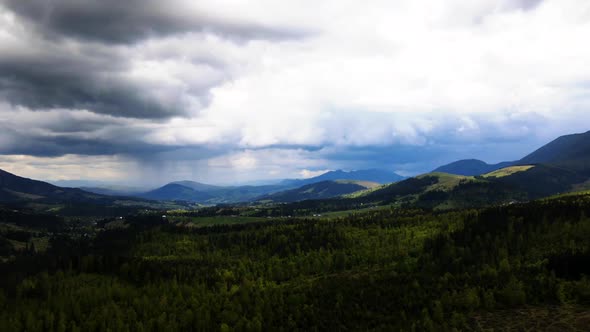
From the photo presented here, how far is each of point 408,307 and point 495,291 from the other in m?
40.4

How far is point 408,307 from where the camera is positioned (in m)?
195

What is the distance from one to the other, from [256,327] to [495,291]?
113m

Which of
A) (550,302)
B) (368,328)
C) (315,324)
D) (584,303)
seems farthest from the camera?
(315,324)

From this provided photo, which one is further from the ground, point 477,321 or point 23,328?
point 477,321

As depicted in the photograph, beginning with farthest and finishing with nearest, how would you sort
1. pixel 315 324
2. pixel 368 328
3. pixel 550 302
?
pixel 315 324 < pixel 368 328 < pixel 550 302

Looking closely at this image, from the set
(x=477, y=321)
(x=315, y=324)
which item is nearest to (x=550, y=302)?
(x=477, y=321)

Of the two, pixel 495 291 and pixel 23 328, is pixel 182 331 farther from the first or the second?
pixel 495 291

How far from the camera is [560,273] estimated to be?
198500 mm

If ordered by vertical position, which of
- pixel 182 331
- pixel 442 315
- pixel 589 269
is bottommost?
pixel 182 331

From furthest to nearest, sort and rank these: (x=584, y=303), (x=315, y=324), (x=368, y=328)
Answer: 1. (x=315, y=324)
2. (x=368, y=328)
3. (x=584, y=303)

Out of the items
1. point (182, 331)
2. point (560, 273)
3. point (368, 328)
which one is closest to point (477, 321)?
point (368, 328)

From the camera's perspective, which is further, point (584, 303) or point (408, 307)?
point (408, 307)

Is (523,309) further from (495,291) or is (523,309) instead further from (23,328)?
(23,328)

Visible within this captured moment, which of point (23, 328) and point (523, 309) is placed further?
point (23, 328)
